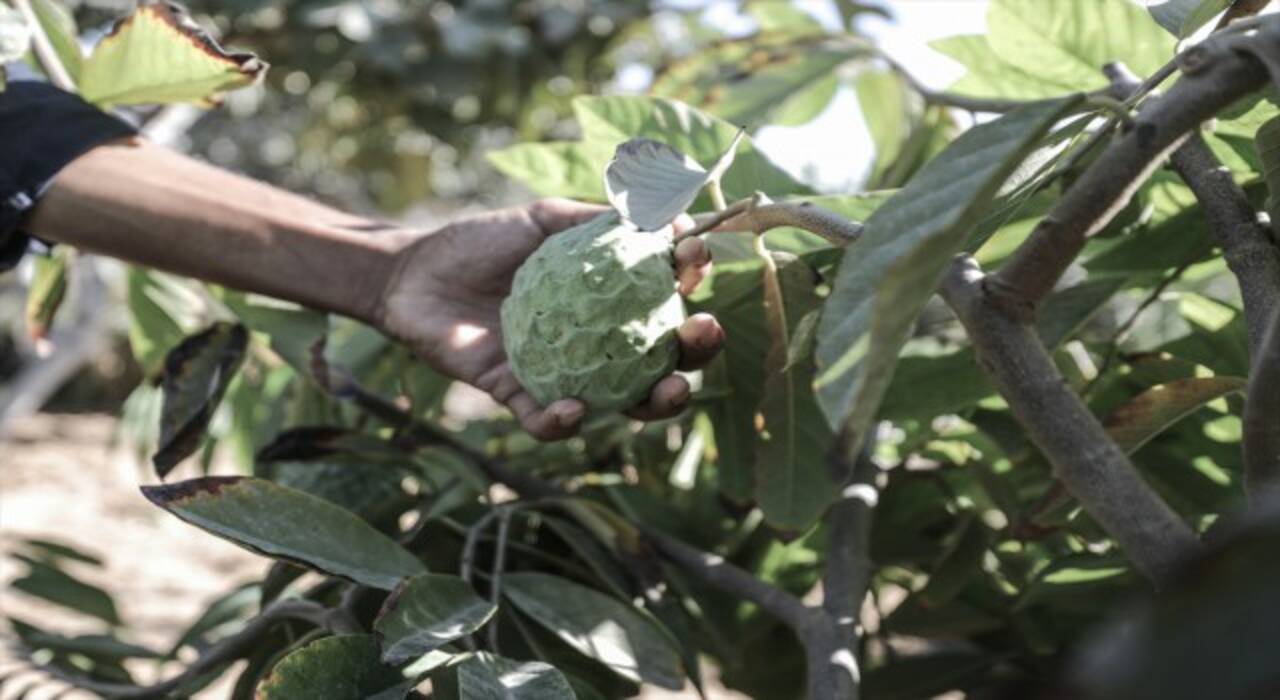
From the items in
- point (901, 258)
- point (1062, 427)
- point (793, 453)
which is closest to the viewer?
point (901, 258)

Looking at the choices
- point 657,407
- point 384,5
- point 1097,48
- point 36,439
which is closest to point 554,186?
point 657,407

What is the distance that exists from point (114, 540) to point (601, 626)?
364 cm

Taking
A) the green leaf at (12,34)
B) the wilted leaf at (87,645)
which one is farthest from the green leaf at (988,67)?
the wilted leaf at (87,645)

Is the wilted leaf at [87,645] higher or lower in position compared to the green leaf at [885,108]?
lower

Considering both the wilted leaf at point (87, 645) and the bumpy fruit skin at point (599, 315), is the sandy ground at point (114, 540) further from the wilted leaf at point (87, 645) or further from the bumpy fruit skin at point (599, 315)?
the bumpy fruit skin at point (599, 315)

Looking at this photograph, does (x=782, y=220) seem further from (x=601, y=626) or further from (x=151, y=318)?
(x=151, y=318)

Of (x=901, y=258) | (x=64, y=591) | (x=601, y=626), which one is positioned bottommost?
(x=64, y=591)

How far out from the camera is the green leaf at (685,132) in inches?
33.8

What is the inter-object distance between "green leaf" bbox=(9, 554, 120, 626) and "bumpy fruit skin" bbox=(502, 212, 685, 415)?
62 cm

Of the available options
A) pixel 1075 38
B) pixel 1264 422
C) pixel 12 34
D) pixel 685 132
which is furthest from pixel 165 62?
pixel 1264 422

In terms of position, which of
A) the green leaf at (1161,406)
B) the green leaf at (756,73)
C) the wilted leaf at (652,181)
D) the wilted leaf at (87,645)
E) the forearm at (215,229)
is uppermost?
the wilted leaf at (652,181)

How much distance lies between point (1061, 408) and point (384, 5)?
114 inches

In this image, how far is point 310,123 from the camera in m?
4.55

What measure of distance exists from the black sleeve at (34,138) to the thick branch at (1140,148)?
786 millimetres
